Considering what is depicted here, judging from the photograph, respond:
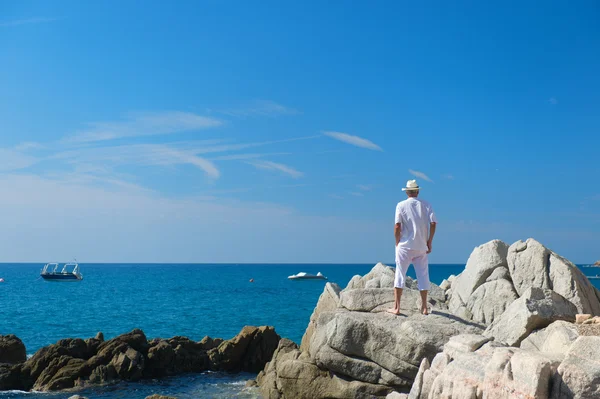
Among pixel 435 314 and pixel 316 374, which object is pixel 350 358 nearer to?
pixel 316 374

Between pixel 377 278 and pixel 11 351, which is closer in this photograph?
pixel 377 278

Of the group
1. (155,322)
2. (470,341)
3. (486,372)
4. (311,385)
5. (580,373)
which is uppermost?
(470,341)

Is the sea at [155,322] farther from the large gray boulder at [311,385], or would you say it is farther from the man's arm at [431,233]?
the man's arm at [431,233]

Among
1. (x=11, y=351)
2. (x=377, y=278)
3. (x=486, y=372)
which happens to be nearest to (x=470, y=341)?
(x=486, y=372)

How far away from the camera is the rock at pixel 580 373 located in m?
7.88

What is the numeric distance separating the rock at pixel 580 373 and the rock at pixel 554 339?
589mm

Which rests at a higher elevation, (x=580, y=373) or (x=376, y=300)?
(x=376, y=300)

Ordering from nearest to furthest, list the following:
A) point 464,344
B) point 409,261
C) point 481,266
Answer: point 464,344 < point 409,261 < point 481,266

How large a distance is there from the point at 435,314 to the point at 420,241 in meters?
1.87

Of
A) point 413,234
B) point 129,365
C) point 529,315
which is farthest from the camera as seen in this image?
point 129,365

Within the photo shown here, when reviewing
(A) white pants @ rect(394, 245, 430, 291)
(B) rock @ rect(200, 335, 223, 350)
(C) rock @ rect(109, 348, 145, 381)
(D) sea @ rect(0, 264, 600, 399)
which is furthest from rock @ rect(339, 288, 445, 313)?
(B) rock @ rect(200, 335, 223, 350)

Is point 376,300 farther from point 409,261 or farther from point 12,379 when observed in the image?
point 12,379

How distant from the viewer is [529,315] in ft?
39.7

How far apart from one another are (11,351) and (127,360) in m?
6.46
